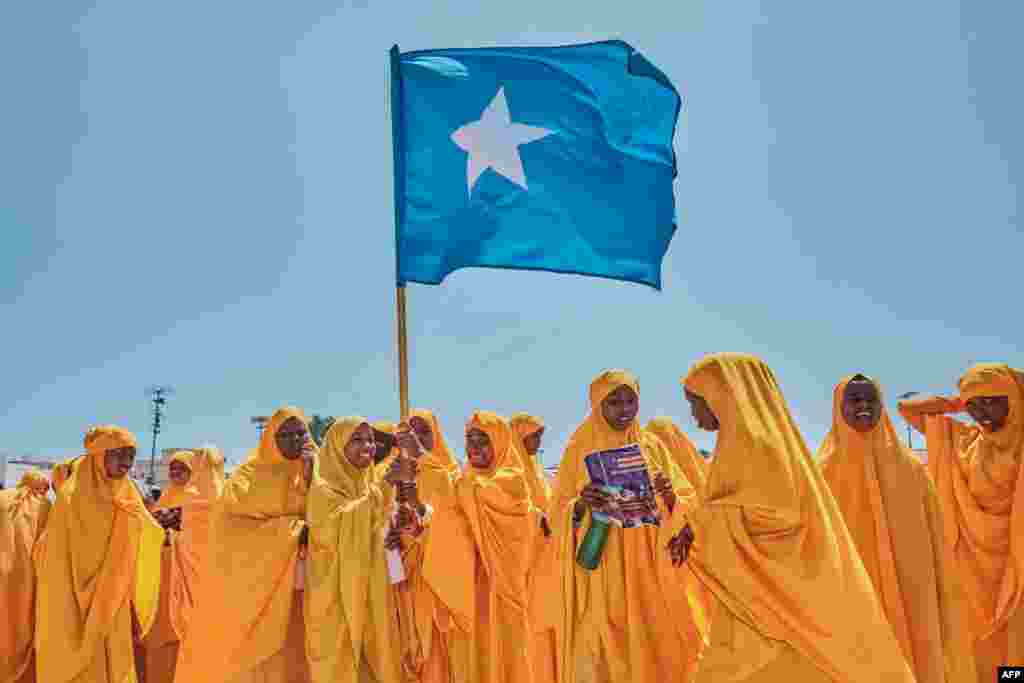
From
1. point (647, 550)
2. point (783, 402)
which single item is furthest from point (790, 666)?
point (647, 550)

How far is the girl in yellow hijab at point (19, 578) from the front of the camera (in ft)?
25.7

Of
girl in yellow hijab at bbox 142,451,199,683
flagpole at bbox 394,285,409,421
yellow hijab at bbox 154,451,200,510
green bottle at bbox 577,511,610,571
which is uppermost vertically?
flagpole at bbox 394,285,409,421

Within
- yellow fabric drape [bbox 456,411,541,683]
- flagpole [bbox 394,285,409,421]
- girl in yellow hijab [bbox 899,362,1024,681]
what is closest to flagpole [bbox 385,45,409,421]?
flagpole [bbox 394,285,409,421]

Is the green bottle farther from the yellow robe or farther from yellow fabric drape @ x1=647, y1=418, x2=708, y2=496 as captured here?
yellow fabric drape @ x1=647, y1=418, x2=708, y2=496

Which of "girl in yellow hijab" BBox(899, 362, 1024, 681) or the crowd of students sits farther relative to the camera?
"girl in yellow hijab" BBox(899, 362, 1024, 681)

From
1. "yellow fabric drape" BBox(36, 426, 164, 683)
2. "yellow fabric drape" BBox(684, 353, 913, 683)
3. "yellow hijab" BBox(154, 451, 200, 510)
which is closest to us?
"yellow fabric drape" BBox(684, 353, 913, 683)

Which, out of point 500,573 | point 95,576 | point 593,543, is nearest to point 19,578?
point 95,576

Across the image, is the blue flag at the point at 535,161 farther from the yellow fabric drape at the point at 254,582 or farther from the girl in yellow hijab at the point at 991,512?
the girl in yellow hijab at the point at 991,512

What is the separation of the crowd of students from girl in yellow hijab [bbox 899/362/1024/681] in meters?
0.02

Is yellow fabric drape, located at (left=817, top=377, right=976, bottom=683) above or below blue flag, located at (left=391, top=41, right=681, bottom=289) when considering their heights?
below

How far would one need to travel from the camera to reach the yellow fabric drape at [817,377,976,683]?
4852 mm

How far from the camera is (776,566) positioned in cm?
413

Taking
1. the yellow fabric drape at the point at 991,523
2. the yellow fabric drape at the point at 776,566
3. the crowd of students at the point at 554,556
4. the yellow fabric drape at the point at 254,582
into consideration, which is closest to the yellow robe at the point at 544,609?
the crowd of students at the point at 554,556

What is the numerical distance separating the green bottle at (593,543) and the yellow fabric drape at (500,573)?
74.3 inches
